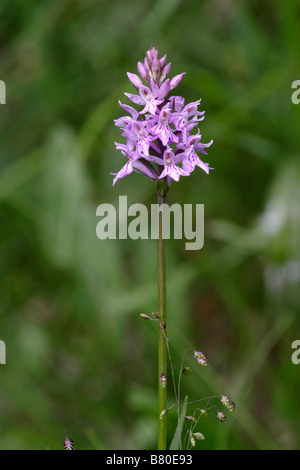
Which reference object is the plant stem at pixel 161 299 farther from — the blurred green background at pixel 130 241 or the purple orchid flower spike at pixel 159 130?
the blurred green background at pixel 130 241

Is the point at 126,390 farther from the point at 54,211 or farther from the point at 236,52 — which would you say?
the point at 236,52

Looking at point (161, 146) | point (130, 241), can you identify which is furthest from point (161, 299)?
point (130, 241)

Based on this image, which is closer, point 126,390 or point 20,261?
point 126,390

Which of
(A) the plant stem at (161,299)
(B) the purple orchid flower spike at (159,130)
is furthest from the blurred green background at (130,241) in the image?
(B) the purple orchid flower spike at (159,130)

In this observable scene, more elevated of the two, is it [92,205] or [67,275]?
[92,205]
